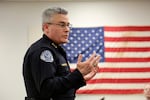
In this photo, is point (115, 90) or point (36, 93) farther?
point (115, 90)

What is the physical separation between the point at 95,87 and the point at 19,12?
1794 millimetres

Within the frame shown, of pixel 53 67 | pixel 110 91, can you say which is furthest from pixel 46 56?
pixel 110 91

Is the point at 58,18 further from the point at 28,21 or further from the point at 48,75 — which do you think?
the point at 28,21

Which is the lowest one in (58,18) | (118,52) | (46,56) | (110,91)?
(110,91)

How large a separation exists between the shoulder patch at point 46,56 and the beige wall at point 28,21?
333cm

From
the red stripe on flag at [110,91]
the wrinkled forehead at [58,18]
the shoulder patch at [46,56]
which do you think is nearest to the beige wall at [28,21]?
the red stripe on flag at [110,91]

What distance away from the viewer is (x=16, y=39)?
503 cm

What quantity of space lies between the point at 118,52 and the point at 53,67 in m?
3.40

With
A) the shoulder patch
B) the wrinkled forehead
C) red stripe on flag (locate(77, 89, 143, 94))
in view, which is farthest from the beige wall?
the shoulder patch

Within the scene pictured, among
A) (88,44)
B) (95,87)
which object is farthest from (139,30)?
(95,87)

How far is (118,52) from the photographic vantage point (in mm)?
4934

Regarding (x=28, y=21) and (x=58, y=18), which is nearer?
(x=58, y=18)

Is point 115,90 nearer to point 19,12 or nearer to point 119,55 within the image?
point 119,55

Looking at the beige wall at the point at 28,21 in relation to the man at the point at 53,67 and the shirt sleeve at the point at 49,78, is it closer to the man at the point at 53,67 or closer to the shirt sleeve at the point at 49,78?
the man at the point at 53,67
